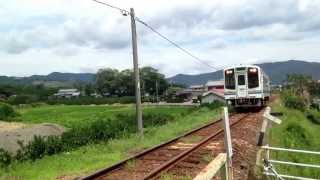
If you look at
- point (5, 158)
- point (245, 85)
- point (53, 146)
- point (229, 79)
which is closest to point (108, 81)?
point (229, 79)

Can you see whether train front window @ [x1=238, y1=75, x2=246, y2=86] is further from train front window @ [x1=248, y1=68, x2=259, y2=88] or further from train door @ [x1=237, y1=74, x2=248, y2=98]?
train front window @ [x1=248, y1=68, x2=259, y2=88]

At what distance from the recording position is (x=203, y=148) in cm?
1681

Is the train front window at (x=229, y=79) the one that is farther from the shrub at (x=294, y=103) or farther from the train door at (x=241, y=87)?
the shrub at (x=294, y=103)

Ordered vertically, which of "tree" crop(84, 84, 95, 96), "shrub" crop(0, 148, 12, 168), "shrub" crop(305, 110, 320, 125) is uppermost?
"tree" crop(84, 84, 95, 96)

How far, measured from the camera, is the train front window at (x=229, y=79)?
35531 mm

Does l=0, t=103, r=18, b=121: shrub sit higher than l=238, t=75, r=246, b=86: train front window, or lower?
lower

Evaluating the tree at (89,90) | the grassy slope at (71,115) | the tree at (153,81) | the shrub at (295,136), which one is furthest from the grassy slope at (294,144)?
the tree at (89,90)

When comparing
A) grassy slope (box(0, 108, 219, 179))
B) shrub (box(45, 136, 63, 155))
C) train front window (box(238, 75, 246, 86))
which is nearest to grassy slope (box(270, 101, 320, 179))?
grassy slope (box(0, 108, 219, 179))

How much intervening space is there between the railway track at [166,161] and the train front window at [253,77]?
1599 cm

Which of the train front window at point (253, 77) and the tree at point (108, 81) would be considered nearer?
the train front window at point (253, 77)

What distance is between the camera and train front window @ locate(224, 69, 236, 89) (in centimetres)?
3553

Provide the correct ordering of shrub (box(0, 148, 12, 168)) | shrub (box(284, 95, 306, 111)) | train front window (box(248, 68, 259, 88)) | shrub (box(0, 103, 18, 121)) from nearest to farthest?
shrub (box(0, 148, 12, 168))
train front window (box(248, 68, 259, 88))
shrub (box(284, 95, 306, 111))
shrub (box(0, 103, 18, 121))

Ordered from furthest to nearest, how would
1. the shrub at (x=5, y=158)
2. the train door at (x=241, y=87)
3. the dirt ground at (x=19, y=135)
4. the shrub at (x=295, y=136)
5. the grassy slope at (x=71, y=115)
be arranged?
the grassy slope at (x=71, y=115) → the train door at (x=241, y=87) → the shrub at (x=295, y=136) → the dirt ground at (x=19, y=135) → the shrub at (x=5, y=158)

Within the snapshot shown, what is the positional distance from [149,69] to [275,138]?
364 ft
